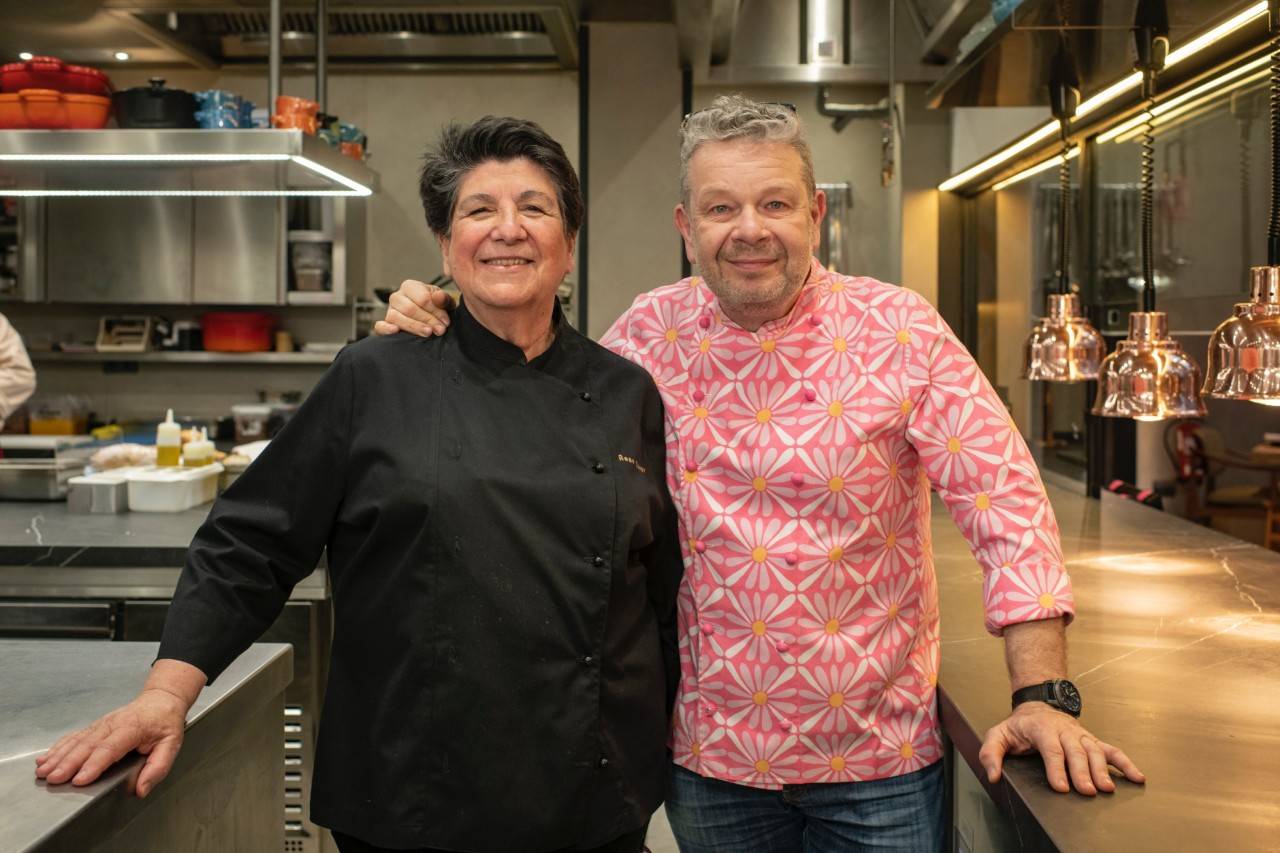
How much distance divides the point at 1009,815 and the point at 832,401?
60 centimetres

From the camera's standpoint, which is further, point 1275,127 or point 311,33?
point 311,33

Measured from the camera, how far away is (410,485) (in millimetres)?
1464

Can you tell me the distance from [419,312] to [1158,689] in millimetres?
1165

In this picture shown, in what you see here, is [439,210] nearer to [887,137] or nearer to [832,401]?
[832,401]

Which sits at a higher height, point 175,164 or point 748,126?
point 175,164

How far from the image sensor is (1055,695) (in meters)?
1.33

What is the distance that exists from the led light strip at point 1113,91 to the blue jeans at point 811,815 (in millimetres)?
1533

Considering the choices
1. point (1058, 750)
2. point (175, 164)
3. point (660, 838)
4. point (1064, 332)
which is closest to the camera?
point (1058, 750)

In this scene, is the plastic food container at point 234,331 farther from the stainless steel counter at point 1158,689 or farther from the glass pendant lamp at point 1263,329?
the glass pendant lamp at point 1263,329

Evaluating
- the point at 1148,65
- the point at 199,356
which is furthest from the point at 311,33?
the point at 1148,65

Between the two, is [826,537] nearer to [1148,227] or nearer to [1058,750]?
[1058,750]

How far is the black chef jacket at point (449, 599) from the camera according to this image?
4.76 ft

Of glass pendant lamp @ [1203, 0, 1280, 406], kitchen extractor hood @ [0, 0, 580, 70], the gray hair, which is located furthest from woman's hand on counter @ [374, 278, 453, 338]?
kitchen extractor hood @ [0, 0, 580, 70]

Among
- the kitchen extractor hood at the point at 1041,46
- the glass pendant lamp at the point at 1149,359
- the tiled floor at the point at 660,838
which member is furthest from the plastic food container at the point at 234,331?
the glass pendant lamp at the point at 1149,359
